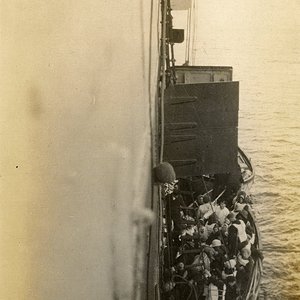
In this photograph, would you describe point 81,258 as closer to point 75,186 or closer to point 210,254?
point 75,186

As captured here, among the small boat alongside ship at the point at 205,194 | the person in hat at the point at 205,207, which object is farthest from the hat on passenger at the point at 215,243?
the person in hat at the point at 205,207

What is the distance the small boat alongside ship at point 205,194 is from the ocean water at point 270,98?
0.16ft

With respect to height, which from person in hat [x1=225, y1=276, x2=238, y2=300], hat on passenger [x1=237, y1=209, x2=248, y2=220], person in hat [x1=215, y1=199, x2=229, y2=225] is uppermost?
hat on passenger [x1=237, y1=209, x2=248, y2=220]

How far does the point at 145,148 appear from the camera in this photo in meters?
0.66

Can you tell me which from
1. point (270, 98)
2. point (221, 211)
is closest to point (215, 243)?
point (221, 211)

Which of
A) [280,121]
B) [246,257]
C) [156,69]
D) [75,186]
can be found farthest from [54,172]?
[246,257]

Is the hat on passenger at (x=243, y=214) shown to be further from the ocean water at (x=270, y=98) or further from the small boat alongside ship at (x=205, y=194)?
the ocean water at (x=270, y=98)

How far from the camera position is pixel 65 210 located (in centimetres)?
38

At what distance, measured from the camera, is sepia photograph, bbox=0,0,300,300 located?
35 cm

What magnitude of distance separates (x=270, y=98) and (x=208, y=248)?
1.91 feet

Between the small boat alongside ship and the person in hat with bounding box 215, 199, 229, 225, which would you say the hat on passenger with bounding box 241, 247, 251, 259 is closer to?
the small boat alongside ship

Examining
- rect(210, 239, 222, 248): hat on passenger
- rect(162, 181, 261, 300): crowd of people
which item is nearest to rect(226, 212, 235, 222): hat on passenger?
rect(162, 181, 261, 300): crowd of people

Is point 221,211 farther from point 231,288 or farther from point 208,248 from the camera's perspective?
point 231,288

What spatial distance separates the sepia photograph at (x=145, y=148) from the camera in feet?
1.13
